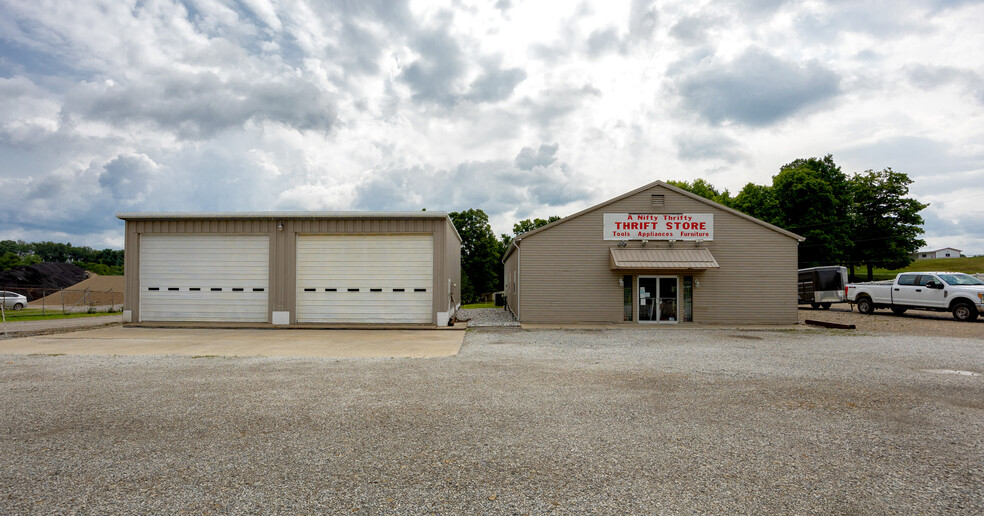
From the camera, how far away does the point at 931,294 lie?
17594 millimetres

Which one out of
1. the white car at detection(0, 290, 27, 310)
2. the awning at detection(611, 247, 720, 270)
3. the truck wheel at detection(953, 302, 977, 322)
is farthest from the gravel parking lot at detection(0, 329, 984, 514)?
the white car at detection(0, 290, 27, 310)

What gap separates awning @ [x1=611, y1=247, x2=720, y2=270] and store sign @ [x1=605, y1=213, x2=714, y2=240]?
521 millimetres

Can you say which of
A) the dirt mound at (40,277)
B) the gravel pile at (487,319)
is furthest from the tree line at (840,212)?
the dirt mound at (40,277)

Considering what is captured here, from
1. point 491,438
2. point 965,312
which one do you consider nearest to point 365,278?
point 491,438

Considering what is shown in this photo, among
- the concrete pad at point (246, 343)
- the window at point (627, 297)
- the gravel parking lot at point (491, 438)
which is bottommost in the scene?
the concrete pad at point (246, 343)

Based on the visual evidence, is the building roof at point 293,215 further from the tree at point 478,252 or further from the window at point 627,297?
the tree at point 478,252

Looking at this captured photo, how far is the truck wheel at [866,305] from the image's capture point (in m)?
20.5

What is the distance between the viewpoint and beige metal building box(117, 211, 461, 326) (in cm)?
1523

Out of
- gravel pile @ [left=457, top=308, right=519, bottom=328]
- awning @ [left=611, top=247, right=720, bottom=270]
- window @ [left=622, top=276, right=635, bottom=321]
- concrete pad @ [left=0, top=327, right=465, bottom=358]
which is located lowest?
gravel pile @ [left=457, top=308, right=519, bottom=328]

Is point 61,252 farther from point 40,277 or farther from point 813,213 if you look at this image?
point 813,213

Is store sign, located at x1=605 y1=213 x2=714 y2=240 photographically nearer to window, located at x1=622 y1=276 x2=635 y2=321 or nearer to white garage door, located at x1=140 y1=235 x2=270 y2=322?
window, located at x1=622 y1=276 x2=635 y2=321

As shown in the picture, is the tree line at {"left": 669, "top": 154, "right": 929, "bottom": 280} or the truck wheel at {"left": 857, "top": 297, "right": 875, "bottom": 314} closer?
the truck wheel at {"left": 857, "top": 297, "right": 875, "bottom": 314}

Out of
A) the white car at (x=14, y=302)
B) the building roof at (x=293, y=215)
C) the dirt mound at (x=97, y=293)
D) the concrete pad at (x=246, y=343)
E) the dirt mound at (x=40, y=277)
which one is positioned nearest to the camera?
the concrete pad at (x=246, y=343)

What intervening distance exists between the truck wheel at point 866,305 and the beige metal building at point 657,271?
7.02 metres
